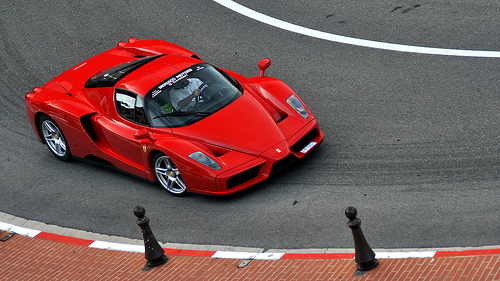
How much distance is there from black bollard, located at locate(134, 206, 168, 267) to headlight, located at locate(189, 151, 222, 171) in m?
1.21

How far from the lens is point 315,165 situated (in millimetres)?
8352

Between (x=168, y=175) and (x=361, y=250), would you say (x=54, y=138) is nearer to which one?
(x=168, y=175)

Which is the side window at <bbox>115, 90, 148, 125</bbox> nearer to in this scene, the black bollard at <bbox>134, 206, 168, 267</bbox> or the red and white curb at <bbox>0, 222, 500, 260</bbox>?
the red and white curb at <bbox>0, 222, 500, 260</bbox>

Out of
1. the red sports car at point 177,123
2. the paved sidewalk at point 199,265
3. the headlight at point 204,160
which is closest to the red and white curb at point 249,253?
the paved sidewalk at point 199,265

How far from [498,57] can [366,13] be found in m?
2.82

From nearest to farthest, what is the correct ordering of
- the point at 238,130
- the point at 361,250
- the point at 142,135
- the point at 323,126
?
1. the point at 361,250
2. the point at 142,135
3. the point at 238,130
4. the point at 323,126

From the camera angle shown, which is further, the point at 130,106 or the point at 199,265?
the point at 130,106

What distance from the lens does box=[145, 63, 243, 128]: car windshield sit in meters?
8.20

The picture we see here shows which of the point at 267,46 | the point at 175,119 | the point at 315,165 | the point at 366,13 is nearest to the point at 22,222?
the point at 175,119

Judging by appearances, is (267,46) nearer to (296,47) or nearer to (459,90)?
(296,47)

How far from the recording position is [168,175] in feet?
26.4

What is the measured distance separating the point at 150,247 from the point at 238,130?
2.03m

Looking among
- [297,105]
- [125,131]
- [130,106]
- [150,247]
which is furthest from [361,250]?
[130,106]

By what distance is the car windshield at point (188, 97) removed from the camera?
8.20m
